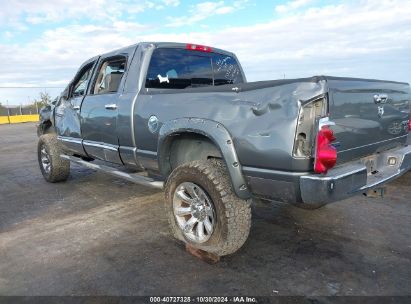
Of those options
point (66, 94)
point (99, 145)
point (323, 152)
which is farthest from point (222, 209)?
point (66, 94)

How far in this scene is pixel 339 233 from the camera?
4000 mm

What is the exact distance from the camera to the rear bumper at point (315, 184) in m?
2.74

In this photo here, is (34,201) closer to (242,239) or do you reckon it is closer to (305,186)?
(242,239)

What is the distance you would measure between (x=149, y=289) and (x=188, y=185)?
976 millimetres

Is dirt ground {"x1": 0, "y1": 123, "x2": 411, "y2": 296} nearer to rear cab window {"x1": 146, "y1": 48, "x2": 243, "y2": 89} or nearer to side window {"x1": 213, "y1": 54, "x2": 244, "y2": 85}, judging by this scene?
rear cab window {"x1": 146, "y1": 48, "x2": 243, "y2": 89}

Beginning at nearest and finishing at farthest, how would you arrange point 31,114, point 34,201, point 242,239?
point 242,239 → point 34,201 → point 31,114

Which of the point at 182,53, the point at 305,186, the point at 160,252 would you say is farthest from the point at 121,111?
the point at 305,186

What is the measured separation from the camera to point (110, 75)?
15.6 ft

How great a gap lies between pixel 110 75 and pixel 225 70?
5.00 ft

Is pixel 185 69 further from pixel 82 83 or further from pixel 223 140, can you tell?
pixel 82 83

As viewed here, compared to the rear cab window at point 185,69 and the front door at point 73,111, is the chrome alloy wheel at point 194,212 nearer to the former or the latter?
the rear cab window at point 185,69

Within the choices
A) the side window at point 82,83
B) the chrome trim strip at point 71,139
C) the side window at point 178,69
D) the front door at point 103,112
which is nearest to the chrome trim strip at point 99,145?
the front door at point 103,112

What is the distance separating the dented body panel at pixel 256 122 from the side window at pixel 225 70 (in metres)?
0.61

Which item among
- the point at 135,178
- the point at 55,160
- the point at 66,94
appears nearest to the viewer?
→ the point at 135,178
